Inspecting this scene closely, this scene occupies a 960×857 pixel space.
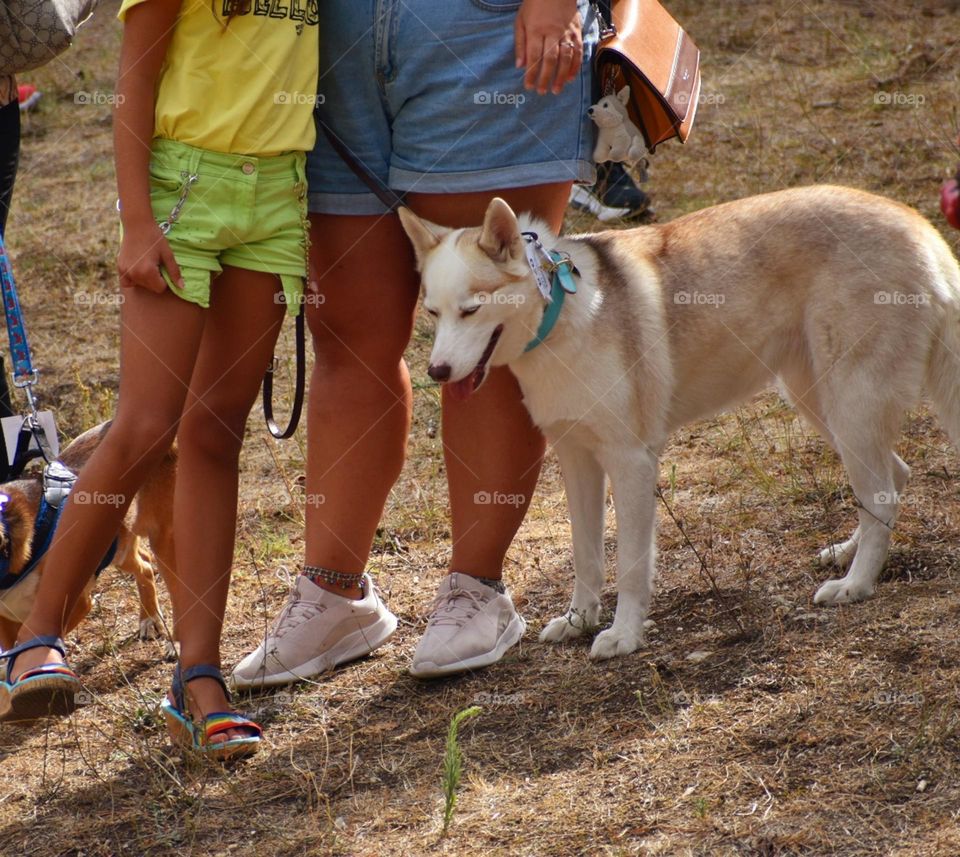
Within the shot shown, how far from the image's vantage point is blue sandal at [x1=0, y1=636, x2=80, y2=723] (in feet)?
8.98

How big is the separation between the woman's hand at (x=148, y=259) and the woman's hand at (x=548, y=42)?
926mm

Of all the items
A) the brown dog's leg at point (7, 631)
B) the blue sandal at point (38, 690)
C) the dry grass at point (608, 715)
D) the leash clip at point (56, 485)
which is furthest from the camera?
the brown dog's leg at point (7, 631)

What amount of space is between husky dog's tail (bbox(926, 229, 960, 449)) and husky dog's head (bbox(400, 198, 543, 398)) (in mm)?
1151

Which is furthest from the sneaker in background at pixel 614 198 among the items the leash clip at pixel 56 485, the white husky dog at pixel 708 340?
the leash clip at pixel 56 485

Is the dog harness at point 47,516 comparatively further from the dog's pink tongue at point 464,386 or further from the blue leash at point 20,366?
the dog's pink tongue at point 464,386

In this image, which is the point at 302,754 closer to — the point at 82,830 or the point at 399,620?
the point at 82,830

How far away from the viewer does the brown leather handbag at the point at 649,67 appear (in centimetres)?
300

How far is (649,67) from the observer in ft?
9.87

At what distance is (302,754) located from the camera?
297 cm

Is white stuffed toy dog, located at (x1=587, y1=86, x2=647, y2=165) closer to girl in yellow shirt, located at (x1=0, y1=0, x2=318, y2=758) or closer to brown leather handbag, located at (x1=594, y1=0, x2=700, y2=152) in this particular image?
brown leather handbag, located at (x1=594, y1=0, x2=700, y2=152)

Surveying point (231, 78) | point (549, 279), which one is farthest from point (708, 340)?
point (231, 78)

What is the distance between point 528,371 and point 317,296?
23.3 inches

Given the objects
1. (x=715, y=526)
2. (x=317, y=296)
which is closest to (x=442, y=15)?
(x=317, y=296)

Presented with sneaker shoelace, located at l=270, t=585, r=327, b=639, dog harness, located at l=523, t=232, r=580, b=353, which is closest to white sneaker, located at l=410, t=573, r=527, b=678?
sneaker shoelace, located at l=270, t=585, r=327, b=639
